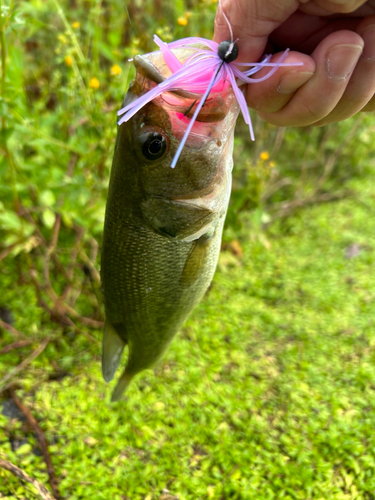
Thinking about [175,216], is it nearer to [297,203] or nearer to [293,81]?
[293,81]

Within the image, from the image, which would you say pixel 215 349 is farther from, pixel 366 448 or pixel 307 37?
pixel 307 37

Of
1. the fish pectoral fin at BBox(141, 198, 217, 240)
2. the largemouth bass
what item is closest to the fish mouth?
the largemouth bass

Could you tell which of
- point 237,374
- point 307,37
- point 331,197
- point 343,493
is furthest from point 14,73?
point 331,197

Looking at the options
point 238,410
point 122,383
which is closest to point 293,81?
point 122,383

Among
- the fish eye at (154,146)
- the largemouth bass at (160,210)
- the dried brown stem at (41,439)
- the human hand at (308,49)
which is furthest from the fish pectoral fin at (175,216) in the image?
the dried brown stem at (41,439)

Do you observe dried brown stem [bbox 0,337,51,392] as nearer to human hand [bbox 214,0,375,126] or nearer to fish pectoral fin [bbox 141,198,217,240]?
fish pectoral fin [bbox 141,198,217,240]
